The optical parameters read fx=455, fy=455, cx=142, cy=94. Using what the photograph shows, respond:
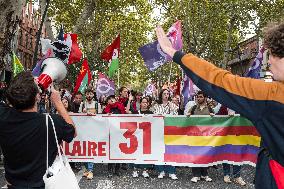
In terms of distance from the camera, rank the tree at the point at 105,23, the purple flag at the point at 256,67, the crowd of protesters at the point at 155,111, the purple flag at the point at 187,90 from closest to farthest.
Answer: the crowd of protesters at the point at 155,111 → the purple flag at the point at 256,67 → the purple flag at the point at 187,90 → the tree at the point at 105,23

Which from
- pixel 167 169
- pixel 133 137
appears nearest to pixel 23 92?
pixel 133 137

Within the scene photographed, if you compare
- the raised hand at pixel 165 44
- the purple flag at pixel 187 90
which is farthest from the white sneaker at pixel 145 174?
the raised hand at pixel 165 44

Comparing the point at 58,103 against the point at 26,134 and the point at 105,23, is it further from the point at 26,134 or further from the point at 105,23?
the point at 105,23

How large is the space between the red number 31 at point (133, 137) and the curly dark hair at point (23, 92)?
646 cm

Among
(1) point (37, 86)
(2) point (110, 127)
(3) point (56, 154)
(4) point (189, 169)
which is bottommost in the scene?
(4) point (189, 169)

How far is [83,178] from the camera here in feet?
30.5

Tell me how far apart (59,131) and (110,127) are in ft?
21.2

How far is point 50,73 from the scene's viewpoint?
3.12 meters

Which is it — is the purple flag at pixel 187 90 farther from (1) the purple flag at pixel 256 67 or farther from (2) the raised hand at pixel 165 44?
(2) the raised hand at pixel 165 44

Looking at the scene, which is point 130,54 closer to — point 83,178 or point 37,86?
point 83,178

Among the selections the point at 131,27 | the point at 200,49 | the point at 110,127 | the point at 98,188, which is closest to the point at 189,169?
the point at 110,127

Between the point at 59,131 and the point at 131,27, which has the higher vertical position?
the point at 131,27

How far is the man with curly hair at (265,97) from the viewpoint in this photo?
201cm

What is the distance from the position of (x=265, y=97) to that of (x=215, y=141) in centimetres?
724
